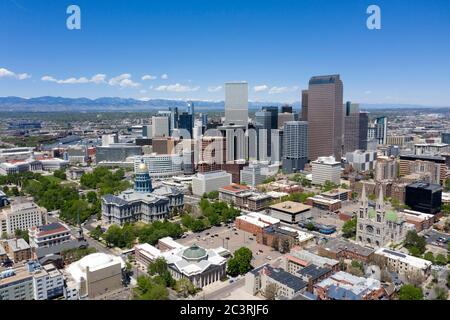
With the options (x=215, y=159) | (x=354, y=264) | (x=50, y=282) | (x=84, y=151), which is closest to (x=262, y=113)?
(x=215, y=159)

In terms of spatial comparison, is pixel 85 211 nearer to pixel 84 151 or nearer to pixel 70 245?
pixel 70 245

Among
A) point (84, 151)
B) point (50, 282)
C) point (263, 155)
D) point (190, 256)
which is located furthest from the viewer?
point (84, 151)

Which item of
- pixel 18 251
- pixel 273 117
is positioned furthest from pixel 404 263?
pixel 273 117

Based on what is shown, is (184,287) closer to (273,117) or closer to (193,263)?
(193,263)

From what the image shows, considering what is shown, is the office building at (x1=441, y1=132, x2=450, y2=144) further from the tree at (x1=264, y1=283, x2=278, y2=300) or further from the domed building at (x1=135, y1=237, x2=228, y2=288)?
the tree at (x1=264, y1=283, x2=278, y2=300)

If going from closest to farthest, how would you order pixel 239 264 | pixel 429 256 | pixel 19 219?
pixel 239 264 < pixel 429 256 < pixel 19 219

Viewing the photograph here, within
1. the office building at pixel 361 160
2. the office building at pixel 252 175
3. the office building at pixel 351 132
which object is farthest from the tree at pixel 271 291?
the office building at pixel 351 132
